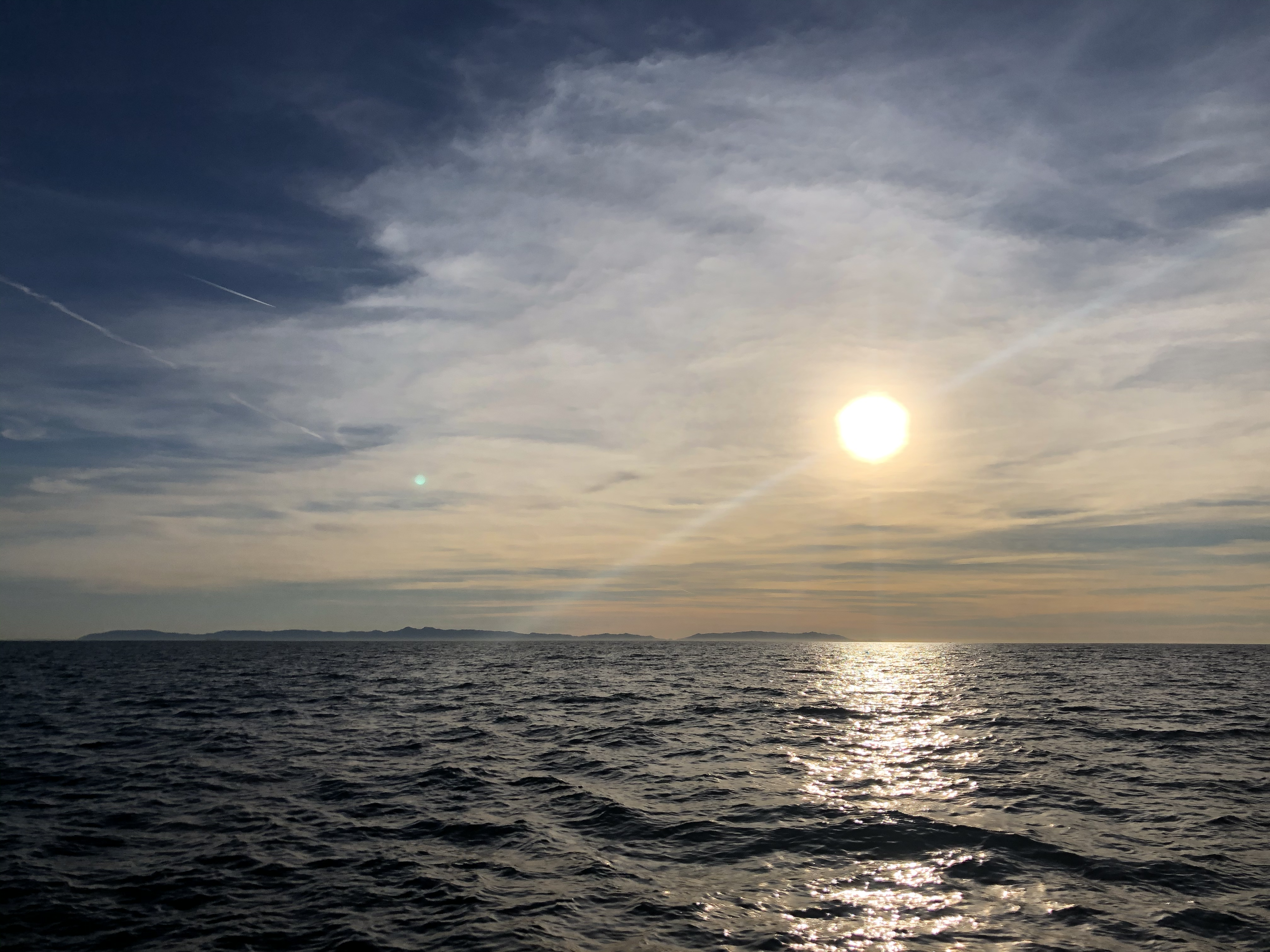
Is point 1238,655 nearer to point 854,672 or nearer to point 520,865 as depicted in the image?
point 854,672

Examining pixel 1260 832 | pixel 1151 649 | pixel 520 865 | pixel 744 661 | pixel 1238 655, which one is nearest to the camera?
pixel 520 865

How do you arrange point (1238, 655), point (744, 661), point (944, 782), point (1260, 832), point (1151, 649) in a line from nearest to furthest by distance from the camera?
point (1260, 832) < point (944, 782) < point (744, 661) < point (1238, 655) < point (1151, 649)

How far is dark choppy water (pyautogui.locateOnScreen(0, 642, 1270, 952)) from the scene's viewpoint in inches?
478

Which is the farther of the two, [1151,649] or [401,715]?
[1151,649]

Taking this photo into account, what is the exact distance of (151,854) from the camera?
15.5m

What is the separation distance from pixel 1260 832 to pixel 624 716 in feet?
88.1

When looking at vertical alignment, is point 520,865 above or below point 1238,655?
above

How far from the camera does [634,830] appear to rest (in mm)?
17641

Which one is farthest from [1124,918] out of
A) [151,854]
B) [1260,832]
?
[151,854]

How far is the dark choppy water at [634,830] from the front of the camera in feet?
39.9

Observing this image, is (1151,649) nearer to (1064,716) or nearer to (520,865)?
(1064,716)

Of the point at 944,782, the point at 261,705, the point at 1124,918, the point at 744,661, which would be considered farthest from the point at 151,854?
the point at 744,661

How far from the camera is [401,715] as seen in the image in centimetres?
3859

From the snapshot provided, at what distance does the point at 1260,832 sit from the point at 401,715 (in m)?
35.1
